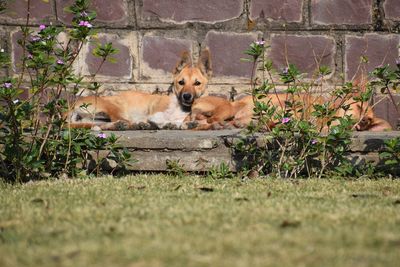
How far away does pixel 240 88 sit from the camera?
20.0ft

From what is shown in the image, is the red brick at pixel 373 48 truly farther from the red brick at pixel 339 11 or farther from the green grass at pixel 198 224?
the green grass at pixel 198 224

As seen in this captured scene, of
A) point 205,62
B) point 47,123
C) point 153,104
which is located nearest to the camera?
point 47,123

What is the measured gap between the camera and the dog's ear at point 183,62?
243 inches

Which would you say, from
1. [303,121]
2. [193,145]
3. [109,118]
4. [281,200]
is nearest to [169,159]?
[193,145]

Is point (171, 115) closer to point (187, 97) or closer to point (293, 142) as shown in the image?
point (187, 97)

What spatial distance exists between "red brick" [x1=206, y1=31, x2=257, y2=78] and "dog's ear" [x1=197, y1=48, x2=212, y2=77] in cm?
5

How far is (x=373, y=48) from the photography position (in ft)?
19.4

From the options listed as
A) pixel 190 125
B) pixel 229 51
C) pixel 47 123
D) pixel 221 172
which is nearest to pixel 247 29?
pixel 229 51

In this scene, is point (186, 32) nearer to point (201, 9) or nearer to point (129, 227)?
point (201, 9)

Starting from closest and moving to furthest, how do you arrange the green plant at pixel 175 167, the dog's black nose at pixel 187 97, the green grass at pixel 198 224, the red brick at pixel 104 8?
the green grass at pixel 198 224
the green plant at pixel 175 167
the red brick at pixel 104 8
the dog's black nose at pixel 187 97

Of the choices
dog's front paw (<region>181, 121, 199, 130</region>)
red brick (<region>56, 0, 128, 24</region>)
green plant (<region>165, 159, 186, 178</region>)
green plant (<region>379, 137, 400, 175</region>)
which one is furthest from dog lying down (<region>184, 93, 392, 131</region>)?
red brick (<region>56, 0, 128, 24</region>)

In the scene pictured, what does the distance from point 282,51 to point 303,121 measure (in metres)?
1.71

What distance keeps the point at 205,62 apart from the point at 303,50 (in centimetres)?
98

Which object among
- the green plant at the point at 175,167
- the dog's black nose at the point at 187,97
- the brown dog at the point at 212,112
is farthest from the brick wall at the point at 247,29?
the green plant at the point at 175,167
